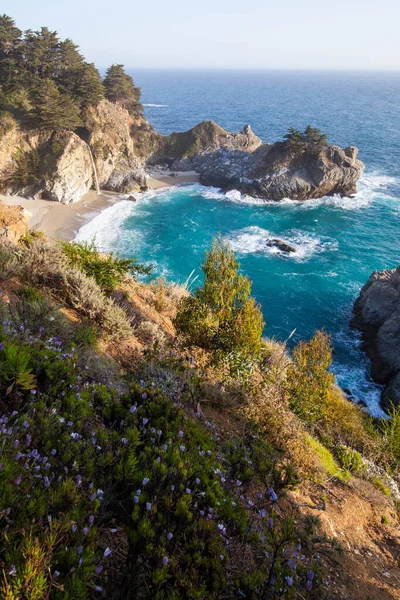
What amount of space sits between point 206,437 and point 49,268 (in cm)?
870

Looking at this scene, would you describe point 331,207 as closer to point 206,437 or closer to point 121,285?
point 121,285

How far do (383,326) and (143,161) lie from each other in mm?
52047

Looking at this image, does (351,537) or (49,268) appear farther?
(49,268)

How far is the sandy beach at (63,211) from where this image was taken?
130 feet

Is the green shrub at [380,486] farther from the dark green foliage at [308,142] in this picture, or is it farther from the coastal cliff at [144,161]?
the dark green foliage at [308,142]

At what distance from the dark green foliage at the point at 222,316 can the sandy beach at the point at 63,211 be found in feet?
97.6

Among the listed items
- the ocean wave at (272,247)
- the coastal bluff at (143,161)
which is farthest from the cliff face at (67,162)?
the ocean wave at (272,247)

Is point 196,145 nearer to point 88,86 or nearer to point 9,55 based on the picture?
point 88,86

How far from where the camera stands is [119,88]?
208 ft

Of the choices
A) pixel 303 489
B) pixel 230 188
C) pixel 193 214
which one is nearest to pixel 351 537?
pixel 303 489

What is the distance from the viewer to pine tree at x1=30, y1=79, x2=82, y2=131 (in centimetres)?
4675

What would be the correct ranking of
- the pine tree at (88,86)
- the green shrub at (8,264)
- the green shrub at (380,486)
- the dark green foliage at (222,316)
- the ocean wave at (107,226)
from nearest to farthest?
the green shrub at (8,264)
the green shrub at (380,486)
the dark green foliage at (222,316)
the ocean wave at (107,226)
the pine tree at (88,86)

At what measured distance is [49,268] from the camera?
37.3 ft

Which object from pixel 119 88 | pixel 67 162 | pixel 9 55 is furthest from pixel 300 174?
pixel 9 55
